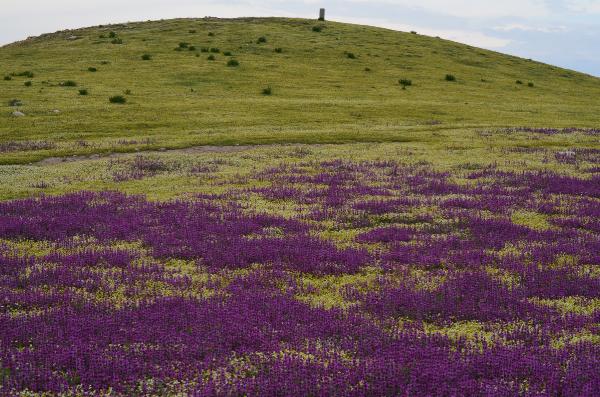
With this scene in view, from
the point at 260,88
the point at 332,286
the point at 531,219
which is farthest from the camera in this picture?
the point at 260,88

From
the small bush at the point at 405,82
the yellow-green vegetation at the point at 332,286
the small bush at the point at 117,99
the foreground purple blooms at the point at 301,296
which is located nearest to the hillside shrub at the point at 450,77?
the small bush at the point at 405,82

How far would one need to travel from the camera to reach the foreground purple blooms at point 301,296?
27.3 feet

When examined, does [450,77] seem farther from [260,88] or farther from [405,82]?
[260,88]

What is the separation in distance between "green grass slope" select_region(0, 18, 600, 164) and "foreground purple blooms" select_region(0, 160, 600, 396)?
1873 cm

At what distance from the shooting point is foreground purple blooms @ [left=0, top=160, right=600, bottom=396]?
8.34 metres

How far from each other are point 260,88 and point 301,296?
51860mm

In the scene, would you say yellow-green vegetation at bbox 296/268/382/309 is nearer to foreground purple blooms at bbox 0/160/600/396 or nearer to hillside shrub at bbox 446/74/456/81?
foreground purple blooms at bbox 0/160/600/396

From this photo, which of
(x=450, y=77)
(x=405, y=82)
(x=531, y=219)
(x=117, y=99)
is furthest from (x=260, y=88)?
(x=531, y=219)

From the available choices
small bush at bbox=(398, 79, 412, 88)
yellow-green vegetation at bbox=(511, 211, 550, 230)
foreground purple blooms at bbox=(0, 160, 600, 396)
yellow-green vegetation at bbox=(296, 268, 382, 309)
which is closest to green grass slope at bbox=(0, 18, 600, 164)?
small bush at bbox=(398, 79, 412, 88)

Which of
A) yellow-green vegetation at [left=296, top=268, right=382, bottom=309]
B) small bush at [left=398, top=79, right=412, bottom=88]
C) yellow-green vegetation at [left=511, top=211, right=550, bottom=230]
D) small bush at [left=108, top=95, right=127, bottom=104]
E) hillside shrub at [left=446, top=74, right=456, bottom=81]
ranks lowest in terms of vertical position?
yellow-green vegetation at [left=296, top=268, right=382, bottom=309]

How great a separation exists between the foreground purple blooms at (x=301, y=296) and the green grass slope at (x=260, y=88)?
18.7 metres

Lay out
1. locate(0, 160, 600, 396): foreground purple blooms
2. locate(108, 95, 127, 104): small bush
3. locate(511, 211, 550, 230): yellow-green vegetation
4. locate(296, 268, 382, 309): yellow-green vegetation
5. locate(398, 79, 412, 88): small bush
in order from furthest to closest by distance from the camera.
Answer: locate(398, 79, 412, 88): small bush
locate(108, 95, 127, 104): small bush
locate(511, 211, 550, 230): yellow-green vegetation
locate(296, 268, 382, 309): yellow-green vegetation
locate(0, 160, 600, 396): foreground purple blooms

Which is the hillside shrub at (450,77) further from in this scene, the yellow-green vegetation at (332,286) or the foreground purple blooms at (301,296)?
the yellow-green vegetation at (332,286)

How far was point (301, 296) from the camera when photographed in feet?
40.3
